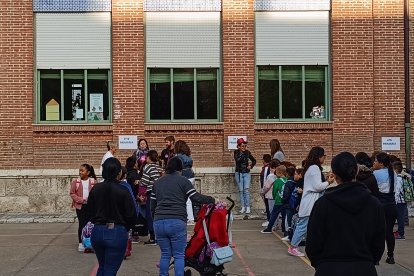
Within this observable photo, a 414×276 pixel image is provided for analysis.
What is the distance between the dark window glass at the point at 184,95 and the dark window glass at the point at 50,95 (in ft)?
10.4

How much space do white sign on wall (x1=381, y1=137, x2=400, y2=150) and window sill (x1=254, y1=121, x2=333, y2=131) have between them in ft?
4.78

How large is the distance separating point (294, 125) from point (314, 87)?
1.23m

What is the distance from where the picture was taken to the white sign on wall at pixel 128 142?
18.2 metres

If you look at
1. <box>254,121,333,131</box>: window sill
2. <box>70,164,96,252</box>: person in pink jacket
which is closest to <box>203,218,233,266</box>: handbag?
<box>70,164,96,252</box>: person in pink jacket

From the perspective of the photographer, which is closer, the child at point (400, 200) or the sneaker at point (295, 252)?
the sneaker at point (295, 252)

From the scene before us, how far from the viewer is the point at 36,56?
18.2 meters

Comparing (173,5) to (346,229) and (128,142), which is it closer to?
(128,142)

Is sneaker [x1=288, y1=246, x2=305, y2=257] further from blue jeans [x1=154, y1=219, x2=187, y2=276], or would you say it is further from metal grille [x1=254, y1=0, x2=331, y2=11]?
metal grille [x1=254, y1=0, x2=331, y2=11]

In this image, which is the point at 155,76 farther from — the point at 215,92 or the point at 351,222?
the point at 351,222

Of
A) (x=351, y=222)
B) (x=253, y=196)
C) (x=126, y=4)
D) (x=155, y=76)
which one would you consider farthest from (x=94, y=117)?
(x=351, y=222)

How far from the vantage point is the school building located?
1816cm

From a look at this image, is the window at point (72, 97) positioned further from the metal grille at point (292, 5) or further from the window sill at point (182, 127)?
the metal grille at point (292, 5)

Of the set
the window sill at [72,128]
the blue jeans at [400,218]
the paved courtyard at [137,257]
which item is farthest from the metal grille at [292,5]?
the blue jeans at [400,218]

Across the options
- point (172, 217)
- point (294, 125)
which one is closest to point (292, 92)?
point (294, 125)
